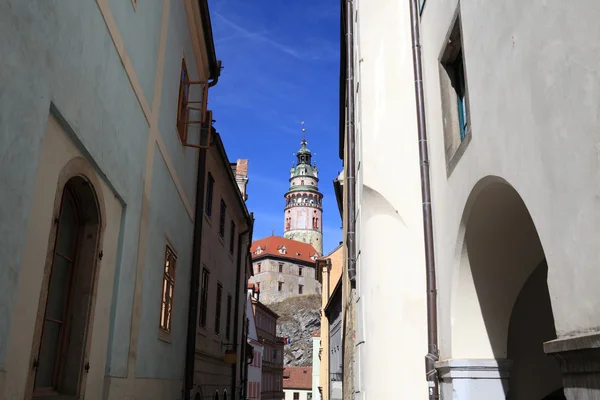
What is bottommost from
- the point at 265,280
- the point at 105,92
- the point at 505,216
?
the point at 505,216

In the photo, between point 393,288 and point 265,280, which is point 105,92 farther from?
point 265,280

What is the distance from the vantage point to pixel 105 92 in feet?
17.2

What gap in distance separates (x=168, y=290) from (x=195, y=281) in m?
2.06

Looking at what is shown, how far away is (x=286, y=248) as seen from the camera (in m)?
102

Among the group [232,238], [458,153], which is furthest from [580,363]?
[232,238]

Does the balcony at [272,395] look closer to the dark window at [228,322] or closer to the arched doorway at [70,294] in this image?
the dark window at [228,322]

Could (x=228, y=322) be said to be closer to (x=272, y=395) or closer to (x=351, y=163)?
(x=351, y=163)

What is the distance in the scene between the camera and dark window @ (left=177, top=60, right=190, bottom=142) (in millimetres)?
9491

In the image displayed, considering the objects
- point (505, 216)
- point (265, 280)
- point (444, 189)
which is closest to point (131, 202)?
point (444, 189)

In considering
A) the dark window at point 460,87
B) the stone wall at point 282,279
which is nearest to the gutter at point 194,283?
the dark window at point 460,87

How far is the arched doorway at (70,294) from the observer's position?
470 cm

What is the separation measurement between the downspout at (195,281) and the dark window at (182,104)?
1876mm

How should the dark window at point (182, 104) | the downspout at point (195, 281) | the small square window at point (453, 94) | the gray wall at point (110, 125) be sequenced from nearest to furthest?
the gray wall at point (110, 125), the small square window at point (453, 94), the dark window at point (182, 104), the downspout at point (195, 281)

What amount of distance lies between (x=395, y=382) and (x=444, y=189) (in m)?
2.75
